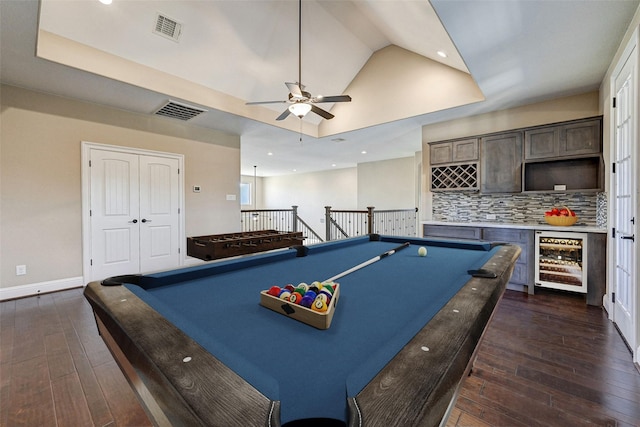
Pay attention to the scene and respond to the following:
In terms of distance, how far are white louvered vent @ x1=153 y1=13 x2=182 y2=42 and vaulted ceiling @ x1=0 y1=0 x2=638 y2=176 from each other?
0.03 meters

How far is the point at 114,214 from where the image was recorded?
165 inches

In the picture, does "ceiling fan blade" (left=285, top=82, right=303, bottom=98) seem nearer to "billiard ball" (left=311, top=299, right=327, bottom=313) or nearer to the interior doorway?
"billiard ball" (left=311, top=299, right=327, bottom=313)

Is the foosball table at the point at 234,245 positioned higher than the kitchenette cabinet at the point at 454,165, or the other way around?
the kitchenette cabinet at the point at 454,165

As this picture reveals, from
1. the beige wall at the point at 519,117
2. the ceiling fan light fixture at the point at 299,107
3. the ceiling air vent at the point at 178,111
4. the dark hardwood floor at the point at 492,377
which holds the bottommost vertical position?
the dark hardwood floor at the point at 492,377

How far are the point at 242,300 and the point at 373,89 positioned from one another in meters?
4.66

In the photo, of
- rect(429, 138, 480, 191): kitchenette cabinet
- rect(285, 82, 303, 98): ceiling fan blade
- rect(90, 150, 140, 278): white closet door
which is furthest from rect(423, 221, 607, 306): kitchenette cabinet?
rect(90, 150, 140, 278): white closet door

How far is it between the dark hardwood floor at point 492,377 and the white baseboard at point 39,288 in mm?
810

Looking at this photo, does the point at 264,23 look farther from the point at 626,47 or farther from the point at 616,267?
the point at 616,267

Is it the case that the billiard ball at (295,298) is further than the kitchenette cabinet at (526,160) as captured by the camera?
No

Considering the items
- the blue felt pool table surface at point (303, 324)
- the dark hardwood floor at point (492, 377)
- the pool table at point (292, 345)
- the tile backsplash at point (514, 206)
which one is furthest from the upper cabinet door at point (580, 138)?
the pool table at point (292, 345)

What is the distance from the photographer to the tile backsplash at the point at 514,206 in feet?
11.8

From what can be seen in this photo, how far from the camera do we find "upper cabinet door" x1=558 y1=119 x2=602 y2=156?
331 centimetres

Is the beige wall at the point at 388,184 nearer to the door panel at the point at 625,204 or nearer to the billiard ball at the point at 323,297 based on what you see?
the door panel at the point at 625,204

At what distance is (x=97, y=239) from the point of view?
403cm
